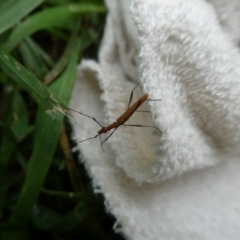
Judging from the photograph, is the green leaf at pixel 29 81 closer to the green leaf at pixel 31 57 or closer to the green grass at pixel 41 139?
the green grass at pixel 41 139

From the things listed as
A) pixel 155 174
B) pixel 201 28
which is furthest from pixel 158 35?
pixel 155 174

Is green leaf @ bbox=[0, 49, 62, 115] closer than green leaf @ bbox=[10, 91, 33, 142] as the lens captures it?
Yes

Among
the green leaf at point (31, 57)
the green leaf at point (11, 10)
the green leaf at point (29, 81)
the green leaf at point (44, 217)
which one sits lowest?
the green leaf at point (44, 217)

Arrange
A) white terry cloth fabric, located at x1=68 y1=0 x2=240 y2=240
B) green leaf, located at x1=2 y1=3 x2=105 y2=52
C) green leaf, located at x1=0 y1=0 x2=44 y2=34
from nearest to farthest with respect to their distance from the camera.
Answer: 1. white terry cloth fabric, located at x1=68 y1=0 x2=240 y2=240
2. green leaf, located at x1=0 y1=0 x2=44 y2=34
3. green leaf, located at x1=2 y1=3 x2=105 y2=52

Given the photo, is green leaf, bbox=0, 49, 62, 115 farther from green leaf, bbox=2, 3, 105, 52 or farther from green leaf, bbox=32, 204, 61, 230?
green leaf, bbox=32, 204, 61, 230

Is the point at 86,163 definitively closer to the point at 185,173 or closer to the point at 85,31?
the point at 185,173

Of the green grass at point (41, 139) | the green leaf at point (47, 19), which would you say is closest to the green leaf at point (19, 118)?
the green grass at point (41, 139)

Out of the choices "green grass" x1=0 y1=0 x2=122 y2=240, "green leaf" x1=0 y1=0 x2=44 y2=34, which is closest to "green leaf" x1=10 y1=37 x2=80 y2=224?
"green grass" x1=0 y1=0 x2=122 y2=240
